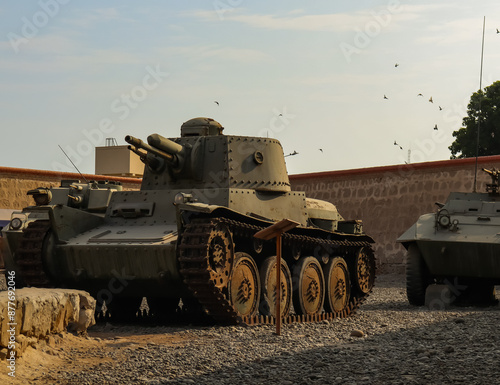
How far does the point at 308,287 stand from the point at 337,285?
3.83 feet

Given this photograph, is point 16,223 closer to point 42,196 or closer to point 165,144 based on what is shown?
point 42,196

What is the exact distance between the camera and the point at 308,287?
1367 centimetres

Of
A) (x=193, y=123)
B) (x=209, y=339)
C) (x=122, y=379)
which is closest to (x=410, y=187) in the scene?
(x=193, y=123)

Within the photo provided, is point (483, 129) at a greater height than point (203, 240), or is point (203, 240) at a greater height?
point (483, 129)

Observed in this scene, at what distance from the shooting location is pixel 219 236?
36.7 ft

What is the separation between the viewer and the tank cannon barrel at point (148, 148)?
1201 centimetres

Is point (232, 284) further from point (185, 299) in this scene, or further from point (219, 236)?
point (185, 299)

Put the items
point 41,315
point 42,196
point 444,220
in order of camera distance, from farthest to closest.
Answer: point 42,196 < point 444,220 < point 41,315

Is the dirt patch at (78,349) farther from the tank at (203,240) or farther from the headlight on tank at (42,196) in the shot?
the headlight on tank at (42,196)

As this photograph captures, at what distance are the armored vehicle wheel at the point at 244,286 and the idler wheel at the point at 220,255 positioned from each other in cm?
26

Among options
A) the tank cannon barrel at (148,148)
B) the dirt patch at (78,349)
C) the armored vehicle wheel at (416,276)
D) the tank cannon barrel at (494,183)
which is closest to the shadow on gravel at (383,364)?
the dirt patch at (78,349)

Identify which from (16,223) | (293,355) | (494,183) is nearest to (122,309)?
(16,223)

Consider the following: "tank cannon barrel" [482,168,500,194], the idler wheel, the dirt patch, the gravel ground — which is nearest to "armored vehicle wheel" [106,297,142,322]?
the gravel ground

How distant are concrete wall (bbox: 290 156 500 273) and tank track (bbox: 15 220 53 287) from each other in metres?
14.4
